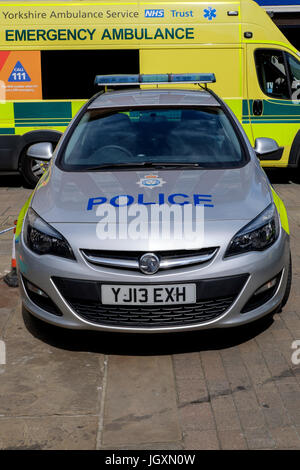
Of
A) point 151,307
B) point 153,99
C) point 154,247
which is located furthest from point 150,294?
point 153,99

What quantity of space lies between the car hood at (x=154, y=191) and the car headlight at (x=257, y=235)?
51 millimetres

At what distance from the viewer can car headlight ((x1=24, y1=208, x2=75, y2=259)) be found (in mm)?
3719

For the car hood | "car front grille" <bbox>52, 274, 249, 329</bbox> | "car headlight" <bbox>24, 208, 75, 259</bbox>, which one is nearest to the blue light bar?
the car hood

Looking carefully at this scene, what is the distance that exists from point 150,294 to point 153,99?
2112 mm

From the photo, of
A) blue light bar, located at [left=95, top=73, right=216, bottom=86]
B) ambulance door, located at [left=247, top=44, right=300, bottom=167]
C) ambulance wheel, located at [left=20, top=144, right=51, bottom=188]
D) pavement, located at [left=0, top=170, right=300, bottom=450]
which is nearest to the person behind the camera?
pavement, located at [left=0, top=170, right=300, bottom=450]

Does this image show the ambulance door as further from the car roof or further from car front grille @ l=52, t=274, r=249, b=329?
car front grille @ l=52, t=274, r=249, b=329

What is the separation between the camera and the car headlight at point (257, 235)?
3691 millimetres

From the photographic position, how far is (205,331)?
4148mm

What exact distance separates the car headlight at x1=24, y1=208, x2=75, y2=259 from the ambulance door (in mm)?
6080

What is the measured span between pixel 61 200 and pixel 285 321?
1.60 metres

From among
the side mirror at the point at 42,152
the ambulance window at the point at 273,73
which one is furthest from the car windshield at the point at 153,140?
the ambulance window at the point at 273,73

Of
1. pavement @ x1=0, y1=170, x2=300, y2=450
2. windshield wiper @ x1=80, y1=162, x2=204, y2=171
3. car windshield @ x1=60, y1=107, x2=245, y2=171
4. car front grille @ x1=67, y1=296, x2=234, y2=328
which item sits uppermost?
car windshield @ x1=60, y1=107, x2=245, y2=171
